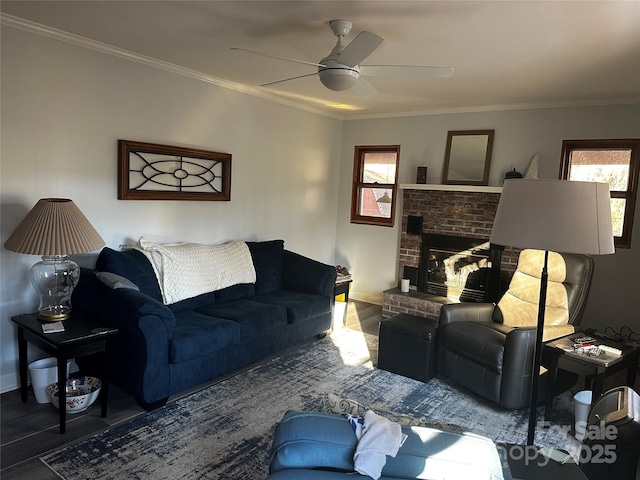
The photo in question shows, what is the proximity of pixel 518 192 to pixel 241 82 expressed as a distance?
11.1ft

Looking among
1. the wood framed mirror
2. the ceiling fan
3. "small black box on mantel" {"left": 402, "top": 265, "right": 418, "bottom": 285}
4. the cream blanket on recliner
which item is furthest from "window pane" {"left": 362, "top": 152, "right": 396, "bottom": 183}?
the ceiling fan

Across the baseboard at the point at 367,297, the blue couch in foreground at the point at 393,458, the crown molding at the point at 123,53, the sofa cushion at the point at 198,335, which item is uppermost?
the crown molding at the point at 123,53

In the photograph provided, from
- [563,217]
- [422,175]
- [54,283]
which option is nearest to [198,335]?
[54,283]

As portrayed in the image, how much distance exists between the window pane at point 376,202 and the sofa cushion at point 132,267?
3288 millimetres

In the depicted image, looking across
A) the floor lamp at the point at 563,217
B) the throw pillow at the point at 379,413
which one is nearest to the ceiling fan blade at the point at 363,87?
the floor lamp at the point at 563,217

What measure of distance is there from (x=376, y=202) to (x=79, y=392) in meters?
4.14

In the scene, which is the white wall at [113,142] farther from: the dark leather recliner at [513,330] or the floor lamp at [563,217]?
the floor lamp at [563,217]

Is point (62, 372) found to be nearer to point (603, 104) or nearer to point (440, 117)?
point (440, 117)

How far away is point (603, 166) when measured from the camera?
14.6ft

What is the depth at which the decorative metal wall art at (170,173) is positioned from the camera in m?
3.71

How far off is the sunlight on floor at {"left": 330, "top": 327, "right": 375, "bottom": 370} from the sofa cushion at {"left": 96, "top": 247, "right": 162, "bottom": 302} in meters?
1.73

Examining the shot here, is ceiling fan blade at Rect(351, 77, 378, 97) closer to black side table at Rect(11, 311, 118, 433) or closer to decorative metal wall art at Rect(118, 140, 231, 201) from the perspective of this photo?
decorative metal wall art at Rect(118, 140, 231, 201)

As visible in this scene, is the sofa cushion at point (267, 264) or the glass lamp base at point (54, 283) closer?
the glass lamp base at point (54, 283)

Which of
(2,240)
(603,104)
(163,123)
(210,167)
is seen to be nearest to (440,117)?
(603,104)
